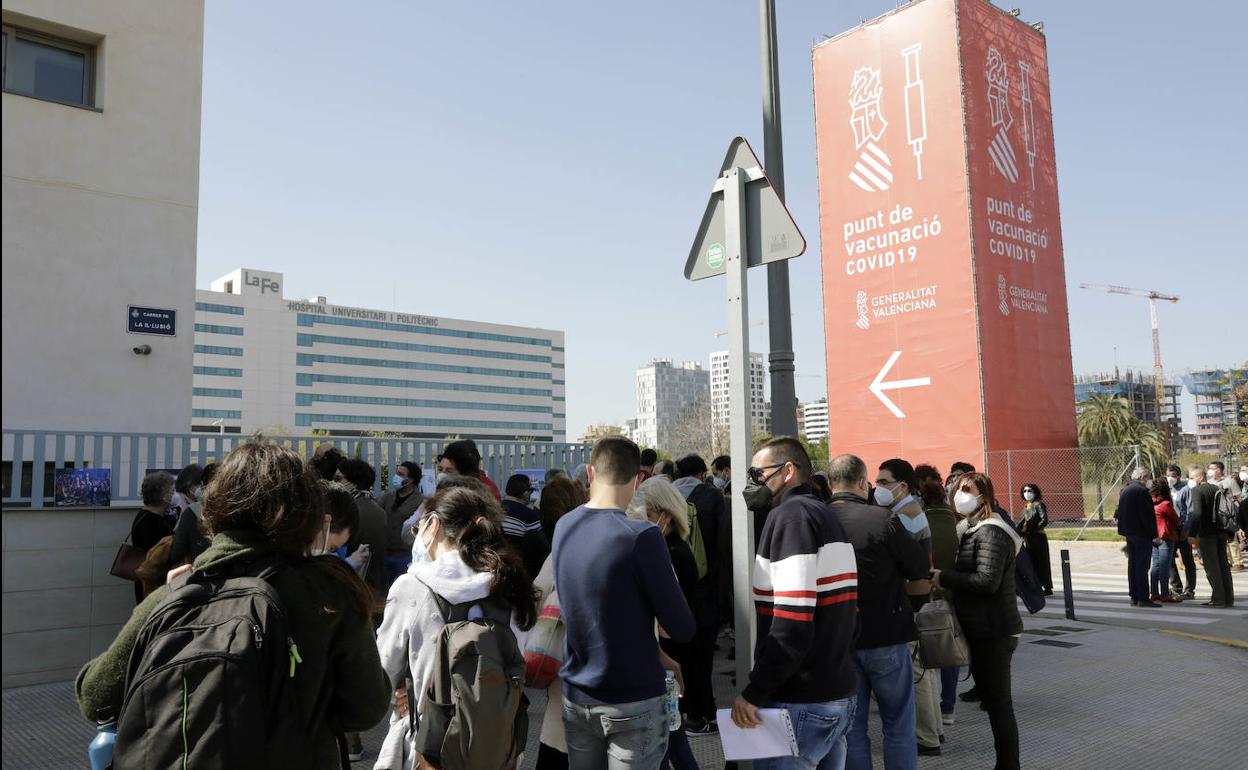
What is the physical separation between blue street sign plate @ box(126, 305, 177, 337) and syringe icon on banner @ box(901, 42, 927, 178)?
2621 centimetres

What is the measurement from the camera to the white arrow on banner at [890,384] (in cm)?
3067

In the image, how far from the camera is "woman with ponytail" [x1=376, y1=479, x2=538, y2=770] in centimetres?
364

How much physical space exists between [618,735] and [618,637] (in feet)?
1.23

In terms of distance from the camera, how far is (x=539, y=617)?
3.89 m

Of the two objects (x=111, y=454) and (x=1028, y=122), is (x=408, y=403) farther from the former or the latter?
(x=111, y=454)

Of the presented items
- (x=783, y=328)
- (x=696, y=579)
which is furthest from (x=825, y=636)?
(x=783, y=328)

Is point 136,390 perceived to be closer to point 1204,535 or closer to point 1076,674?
point 1076,674

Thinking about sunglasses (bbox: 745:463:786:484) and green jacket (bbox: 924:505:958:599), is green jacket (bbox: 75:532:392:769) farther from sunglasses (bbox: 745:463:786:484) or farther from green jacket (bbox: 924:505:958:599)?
green jacket (bbox: 924:505:958:599)

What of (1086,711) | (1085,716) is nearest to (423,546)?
(1085,716)

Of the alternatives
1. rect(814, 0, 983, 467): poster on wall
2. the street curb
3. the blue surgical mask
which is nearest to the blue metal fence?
the blue surgical mask

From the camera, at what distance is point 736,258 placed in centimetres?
418

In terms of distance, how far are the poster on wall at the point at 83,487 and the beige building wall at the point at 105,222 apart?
2715 millimetres

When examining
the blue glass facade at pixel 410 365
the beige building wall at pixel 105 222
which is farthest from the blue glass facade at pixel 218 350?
the beige building wall at pixel 105 222

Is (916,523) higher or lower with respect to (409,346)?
lower
